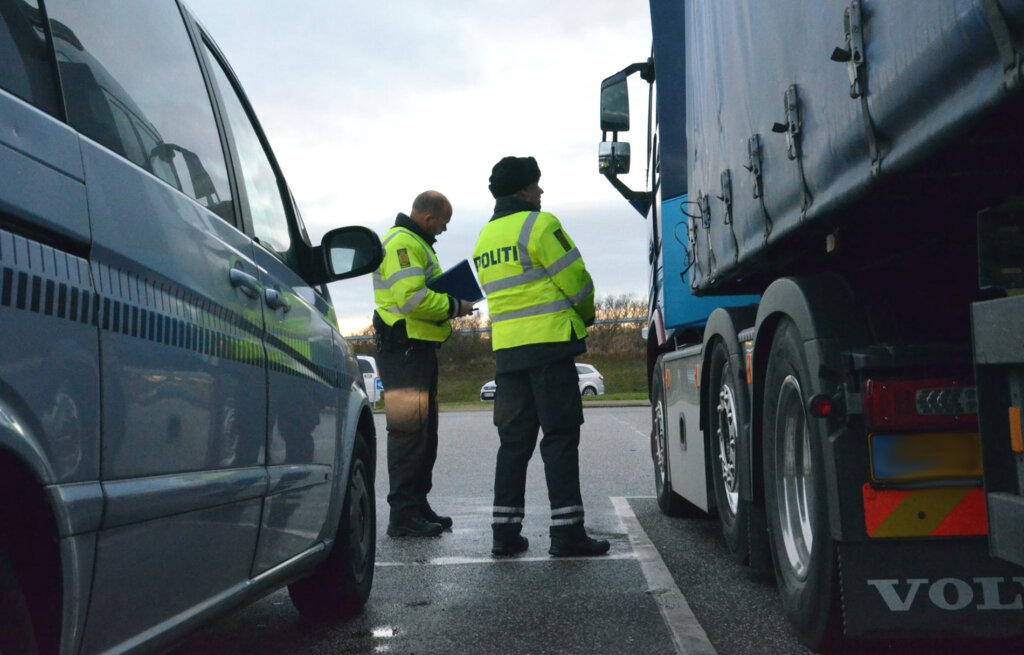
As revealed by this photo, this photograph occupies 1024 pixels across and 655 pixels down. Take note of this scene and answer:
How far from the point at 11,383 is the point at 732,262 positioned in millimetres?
3759

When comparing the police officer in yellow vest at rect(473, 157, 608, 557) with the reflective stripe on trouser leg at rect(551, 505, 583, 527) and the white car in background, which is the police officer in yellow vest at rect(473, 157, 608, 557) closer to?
the reflective stripe on trouser leg at rect(551, 505, 583, 527)

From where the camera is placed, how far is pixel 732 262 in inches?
206

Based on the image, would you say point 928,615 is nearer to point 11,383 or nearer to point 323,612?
point 323,612

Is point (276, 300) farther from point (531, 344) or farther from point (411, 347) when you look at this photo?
point (411, 347)

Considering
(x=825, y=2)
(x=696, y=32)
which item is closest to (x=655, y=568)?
(x=696, y=32)

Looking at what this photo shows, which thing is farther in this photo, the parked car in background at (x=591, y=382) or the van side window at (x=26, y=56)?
the parked car in background at (x=591, y=382)

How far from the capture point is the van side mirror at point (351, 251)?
14.6 ft

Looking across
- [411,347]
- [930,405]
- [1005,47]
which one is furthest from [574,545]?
[1005,47]

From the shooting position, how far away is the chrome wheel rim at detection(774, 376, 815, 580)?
13.0 feet

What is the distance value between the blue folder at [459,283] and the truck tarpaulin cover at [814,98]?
1.56m

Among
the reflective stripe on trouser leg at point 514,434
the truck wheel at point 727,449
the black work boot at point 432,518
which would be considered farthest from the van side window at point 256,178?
the black work boot at point 432,518

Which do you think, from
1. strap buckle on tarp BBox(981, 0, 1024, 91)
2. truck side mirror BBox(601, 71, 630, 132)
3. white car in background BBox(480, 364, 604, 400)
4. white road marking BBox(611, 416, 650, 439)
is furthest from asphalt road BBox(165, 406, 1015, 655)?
white car in background BBox(480, 364, 604, 400)

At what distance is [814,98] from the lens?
3539 millimetres

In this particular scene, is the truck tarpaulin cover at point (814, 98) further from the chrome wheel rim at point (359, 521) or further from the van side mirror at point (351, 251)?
the chrome wheel rim at point (359, 521)
